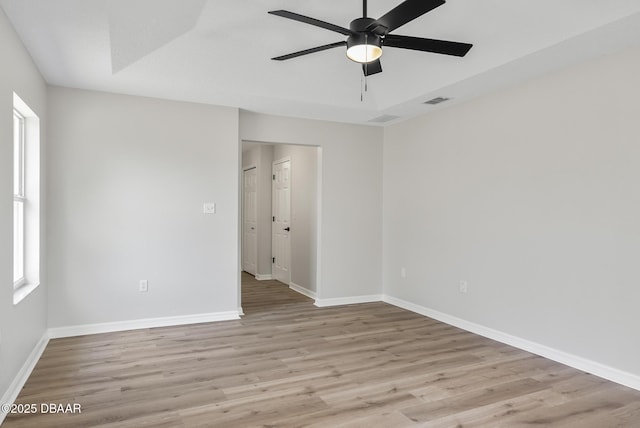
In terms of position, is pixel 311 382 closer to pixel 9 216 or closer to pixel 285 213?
pixel 9 216

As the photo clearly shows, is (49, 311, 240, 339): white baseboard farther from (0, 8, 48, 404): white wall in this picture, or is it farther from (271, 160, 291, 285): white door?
(271, 160, 291, 285): white door

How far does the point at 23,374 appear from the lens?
302 cm

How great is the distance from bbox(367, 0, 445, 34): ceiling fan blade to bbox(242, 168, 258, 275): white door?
5.55m

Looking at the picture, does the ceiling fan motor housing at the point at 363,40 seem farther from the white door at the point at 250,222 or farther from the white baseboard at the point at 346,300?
the white door at the point at 250,222

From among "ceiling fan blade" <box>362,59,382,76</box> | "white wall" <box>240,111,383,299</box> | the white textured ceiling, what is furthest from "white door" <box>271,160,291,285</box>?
"ceiling fan blade" <box>362,59,382,76</box>

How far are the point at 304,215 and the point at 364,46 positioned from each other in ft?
13.0

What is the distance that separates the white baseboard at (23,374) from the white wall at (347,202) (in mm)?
3039

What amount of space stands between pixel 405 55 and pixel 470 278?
236 cm

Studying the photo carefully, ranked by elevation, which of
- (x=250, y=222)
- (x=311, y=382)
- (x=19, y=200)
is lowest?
(x=311, y=382)

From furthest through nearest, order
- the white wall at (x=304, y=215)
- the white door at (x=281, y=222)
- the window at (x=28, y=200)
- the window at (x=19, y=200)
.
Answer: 1. the white door at (x=281, y=222)
2. the white wall at (x=304, y=215)
3. the window at (x=28, y=200)
4. the window at (x=19, y=200)

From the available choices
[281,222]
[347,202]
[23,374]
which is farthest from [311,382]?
[281,222]

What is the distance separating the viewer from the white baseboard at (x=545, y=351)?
10.1 ft

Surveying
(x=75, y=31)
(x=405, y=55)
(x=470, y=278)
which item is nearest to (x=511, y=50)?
(x=405, y=55)

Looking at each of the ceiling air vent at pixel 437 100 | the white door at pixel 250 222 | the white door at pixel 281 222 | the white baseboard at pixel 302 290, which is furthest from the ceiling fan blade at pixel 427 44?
the white door at pixel 250 222
